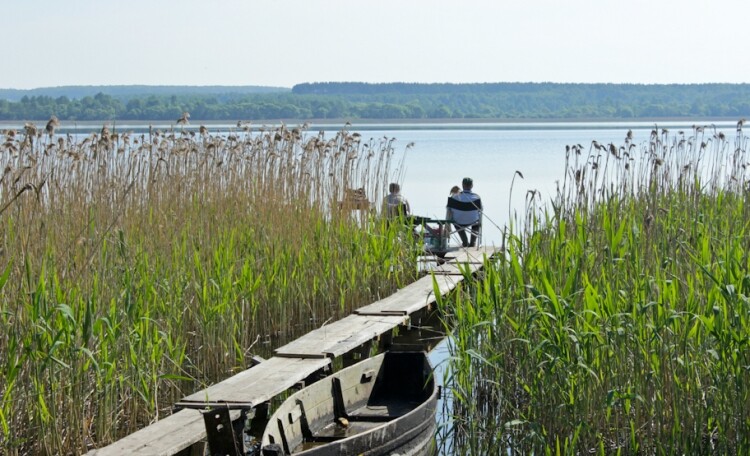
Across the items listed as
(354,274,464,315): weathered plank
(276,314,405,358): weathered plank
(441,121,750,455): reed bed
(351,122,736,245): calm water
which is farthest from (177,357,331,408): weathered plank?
(351,122,736,245): calm water

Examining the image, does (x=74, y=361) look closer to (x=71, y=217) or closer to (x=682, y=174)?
(x=71, y=217)

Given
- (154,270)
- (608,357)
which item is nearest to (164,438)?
(608,357)

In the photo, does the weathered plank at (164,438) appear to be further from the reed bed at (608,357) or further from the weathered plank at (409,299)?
the weathered plank at (409,299)

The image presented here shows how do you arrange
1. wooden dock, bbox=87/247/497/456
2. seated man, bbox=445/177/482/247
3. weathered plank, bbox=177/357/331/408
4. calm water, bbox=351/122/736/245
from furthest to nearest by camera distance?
calm water, bbox=351/122/736/245, seated man, bbox=445/177/482/247, weathered plank, bbox=177/357/331/408, wooden dock, bbox=87/247/497/456

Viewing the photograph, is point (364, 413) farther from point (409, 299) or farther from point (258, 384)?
point (409, 299)

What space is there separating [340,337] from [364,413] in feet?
3.22

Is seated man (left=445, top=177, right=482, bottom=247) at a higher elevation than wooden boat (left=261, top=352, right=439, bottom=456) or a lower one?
higher

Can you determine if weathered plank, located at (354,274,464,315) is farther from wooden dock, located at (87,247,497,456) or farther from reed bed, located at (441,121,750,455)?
reed bed, located at (441,121,750,455)

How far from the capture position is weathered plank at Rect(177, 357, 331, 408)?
230 inches

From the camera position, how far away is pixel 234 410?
5770 mm

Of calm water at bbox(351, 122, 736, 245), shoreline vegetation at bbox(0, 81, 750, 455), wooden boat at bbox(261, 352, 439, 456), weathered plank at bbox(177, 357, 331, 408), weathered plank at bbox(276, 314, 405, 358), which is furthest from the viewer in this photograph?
calm water at bbox(351, 122, 736, 245)

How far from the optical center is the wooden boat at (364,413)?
545cm

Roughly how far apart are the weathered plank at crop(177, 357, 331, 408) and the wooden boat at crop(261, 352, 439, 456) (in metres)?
0.24

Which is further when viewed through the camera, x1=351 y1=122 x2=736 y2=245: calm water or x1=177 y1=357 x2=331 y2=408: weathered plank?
x1=351 y1=122 x2=736 y2=245: calm water
